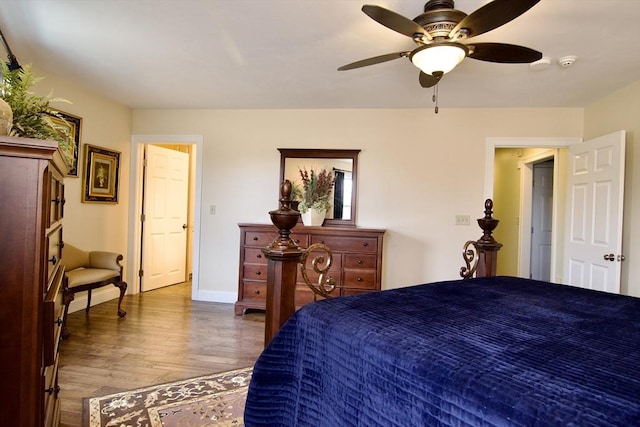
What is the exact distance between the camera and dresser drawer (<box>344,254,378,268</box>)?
149 inches

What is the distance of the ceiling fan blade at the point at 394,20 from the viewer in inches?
63.9

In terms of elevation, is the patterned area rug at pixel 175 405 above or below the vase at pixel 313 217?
below

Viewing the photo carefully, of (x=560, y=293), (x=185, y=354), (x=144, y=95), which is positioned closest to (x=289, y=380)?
(x=560, y=293)

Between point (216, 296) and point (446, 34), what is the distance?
382 centimetres

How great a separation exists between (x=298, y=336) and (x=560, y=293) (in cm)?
119

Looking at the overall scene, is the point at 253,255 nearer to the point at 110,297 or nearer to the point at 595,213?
the point at 110,297

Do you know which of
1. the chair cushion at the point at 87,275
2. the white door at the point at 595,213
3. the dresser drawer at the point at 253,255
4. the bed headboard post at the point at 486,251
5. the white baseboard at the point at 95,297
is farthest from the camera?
the dresser drawer at the point at 253,255

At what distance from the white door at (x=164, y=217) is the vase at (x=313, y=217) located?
2.29 m

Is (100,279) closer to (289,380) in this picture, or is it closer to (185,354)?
(185,354)

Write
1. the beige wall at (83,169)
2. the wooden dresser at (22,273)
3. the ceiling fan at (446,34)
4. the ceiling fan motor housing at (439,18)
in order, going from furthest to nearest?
the beige wall at (83,169) < the ceiling fan motor housing at (439,18) < the ceiling fan at (446,34) < the wooden dresser at (22,273)

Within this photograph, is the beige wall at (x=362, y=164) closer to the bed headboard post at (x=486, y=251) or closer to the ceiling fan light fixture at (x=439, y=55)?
the bed headboard post at (x=486, y=251)

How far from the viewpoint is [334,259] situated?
3.84m

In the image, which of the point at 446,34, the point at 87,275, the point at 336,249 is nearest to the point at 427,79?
the point at 446,34

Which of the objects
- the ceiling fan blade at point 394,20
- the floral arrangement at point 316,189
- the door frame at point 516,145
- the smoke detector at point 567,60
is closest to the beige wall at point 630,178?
the door frame at point 516,145
